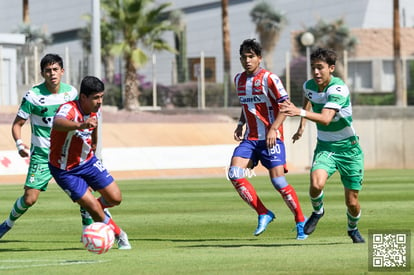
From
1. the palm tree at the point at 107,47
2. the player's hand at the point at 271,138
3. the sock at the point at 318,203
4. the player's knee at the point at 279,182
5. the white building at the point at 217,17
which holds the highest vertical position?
the white building at the point at 217,17

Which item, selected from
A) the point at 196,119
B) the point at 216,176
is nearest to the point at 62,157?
the point at 216,176

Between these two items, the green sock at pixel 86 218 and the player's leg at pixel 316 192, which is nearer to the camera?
the player's leg at pixel 316 192

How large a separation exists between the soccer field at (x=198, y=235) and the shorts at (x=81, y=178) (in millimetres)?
698

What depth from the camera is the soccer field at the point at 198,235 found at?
1075 centimetres

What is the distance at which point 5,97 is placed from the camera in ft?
151

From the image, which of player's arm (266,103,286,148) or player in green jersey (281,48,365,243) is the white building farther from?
player in green jersey (281,48,365,243)

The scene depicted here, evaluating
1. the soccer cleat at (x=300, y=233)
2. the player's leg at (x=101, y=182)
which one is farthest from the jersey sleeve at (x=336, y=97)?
the player's leg at (x=101, y=182)

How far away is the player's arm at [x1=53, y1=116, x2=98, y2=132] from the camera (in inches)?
462

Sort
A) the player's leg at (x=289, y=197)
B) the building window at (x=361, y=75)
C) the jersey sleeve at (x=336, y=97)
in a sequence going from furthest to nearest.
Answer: the building window at (x=361, y=75) → the player's leg at (x=289, y=197) → the jersey sleeve at (x=336, y=97)

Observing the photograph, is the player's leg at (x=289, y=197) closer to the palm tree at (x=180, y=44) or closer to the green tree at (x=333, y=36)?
the palm tree at (x=180, y=44)

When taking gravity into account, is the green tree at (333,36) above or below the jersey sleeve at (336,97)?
above

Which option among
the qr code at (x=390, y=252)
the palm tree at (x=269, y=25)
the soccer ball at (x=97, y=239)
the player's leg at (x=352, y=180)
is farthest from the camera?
the palm tree at (x=269, y=25)

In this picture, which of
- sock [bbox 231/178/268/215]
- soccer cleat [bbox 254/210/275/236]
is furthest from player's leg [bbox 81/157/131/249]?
sock [bbox 231/178/268/215]

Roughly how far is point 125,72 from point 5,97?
21.1 ft
